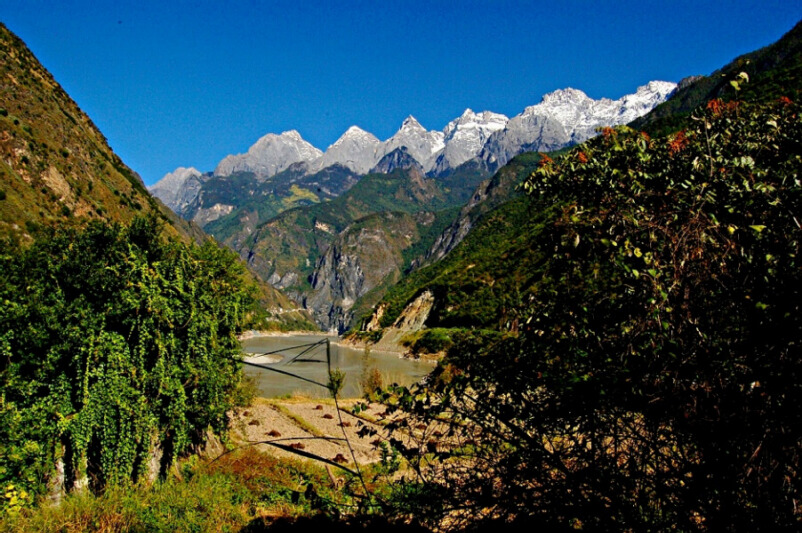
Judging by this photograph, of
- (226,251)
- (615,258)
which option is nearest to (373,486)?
(615,258)

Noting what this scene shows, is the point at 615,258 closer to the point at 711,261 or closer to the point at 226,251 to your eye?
the point at 711,261

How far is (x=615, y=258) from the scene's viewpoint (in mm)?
3426

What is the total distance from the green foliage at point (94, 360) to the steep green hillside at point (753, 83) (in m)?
8.97

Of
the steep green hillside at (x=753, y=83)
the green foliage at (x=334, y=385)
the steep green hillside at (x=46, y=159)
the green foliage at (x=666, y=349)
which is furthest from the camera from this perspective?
the steep green hillside at (x=46, y=159)

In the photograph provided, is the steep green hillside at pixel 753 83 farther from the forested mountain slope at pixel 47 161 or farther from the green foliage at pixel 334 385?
the forested mountain slope at pixel 47 161

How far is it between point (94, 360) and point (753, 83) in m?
85.9

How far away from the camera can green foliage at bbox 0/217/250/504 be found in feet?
28.1

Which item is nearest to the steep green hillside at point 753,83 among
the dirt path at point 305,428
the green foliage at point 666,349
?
the green foliage at point 666,349

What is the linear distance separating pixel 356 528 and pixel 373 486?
479 cm

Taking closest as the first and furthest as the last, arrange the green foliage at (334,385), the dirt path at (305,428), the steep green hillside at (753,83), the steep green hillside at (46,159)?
the green foliage at (334,385) < the steep green hillside at (753,83) < the dirt path at (305,428) < the steep green hillside at (46,159)

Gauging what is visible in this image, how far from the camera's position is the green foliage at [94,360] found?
8578 mm

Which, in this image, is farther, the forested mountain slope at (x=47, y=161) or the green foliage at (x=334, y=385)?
the forested mountain slope at (x=47, y=161)

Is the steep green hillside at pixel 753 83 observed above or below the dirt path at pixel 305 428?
above

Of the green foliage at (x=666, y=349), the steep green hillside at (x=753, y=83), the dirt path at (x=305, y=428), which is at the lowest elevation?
the dirt path at (x=305, y=428)
